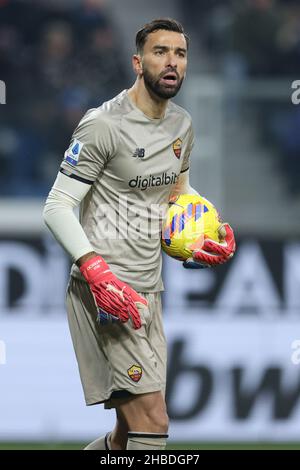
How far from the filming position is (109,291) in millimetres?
5363

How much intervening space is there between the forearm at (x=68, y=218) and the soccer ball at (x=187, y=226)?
17.9 inches

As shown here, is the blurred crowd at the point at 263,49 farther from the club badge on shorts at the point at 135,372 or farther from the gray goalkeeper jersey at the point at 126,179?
the club badge on shorts at the point at 135,372

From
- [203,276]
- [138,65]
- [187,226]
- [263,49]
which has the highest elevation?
[263,49]

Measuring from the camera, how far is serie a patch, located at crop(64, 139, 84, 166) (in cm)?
548

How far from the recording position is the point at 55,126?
1017 cm

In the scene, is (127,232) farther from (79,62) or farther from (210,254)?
(79,62)

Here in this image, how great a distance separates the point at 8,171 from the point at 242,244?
6.89 ft

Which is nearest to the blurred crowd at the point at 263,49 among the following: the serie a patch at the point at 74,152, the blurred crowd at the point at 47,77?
the blurred crowd at the point at 47,77

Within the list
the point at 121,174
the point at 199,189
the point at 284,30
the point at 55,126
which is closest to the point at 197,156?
the point at 199,189

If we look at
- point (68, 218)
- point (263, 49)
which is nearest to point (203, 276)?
point (263, 49)

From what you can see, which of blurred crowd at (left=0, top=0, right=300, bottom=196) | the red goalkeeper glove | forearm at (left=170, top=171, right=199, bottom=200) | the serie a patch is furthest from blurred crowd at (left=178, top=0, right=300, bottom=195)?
the red goalkeeper glove

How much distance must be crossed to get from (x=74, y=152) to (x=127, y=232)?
44cm

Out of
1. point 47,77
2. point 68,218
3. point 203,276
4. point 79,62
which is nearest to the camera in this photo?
point 68,218
